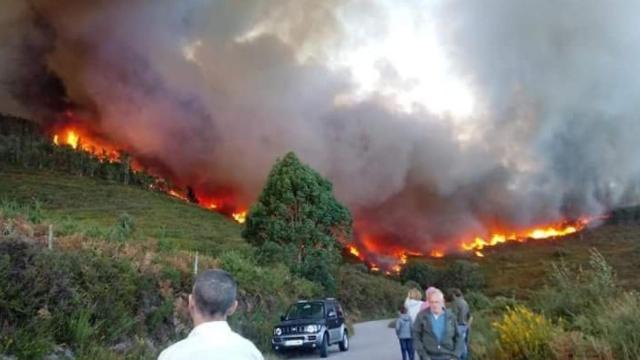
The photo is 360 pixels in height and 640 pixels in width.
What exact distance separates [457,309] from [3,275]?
882 centimetres

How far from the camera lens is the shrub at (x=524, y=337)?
11.9 m

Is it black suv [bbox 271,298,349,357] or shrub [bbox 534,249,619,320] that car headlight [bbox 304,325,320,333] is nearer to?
black suv [bbox 271,298,349,357]

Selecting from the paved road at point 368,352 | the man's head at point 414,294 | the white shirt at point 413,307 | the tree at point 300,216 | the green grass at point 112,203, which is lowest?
the paved road at point 368,352

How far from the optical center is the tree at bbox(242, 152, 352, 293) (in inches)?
1981

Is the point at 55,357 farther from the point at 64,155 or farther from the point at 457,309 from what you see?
the point at 64,155

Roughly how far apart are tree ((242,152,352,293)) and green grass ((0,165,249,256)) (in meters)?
13.8

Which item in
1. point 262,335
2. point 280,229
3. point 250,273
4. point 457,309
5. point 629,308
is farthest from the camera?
point 280,229

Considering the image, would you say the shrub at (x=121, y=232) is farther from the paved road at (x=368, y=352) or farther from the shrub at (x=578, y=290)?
the shrub at (x=578, y=290)

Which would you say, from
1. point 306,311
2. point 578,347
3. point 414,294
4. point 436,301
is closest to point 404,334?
point 414,294

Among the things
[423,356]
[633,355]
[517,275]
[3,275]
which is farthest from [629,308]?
[517,275]

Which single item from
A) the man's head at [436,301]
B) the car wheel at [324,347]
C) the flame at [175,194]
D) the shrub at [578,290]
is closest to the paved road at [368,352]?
the car wheel at [324,347]

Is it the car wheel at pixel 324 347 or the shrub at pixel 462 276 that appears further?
the shrub at pixel 462 276

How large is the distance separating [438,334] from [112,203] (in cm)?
8674

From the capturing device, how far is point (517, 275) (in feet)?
395
